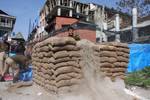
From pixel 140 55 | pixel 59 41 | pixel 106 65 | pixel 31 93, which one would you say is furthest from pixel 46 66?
pixel 140 55

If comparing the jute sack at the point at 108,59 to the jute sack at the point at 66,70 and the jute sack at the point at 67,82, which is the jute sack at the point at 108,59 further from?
the jute sack at the point at 67,82

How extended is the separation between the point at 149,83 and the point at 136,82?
0.36 m

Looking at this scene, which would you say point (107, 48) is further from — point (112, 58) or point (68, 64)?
point (68, 64)

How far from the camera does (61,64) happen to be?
5.00 metres

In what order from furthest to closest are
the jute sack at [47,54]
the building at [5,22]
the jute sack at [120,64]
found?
the building at [5,22]
the jute sack at [120,64]
the jute sack at [47,54]

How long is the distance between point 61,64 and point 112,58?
1.57 m

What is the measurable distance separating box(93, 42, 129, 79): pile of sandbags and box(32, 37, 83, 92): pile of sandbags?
77 cm

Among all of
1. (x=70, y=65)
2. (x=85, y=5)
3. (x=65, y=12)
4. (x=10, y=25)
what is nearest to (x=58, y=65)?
(x=70, y=65)

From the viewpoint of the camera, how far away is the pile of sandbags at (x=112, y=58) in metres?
5.89

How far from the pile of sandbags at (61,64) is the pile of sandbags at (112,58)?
2.52 ft

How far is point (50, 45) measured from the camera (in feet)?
16.5

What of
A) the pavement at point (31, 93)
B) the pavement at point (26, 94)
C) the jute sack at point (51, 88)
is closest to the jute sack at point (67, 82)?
the jute sack at point (51, 88)

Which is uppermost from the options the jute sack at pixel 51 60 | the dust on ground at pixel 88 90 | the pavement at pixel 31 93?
the jute sack at pixel 51 60

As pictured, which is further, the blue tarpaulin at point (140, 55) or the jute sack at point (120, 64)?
the blue tarpaulin at point (140, 55)
